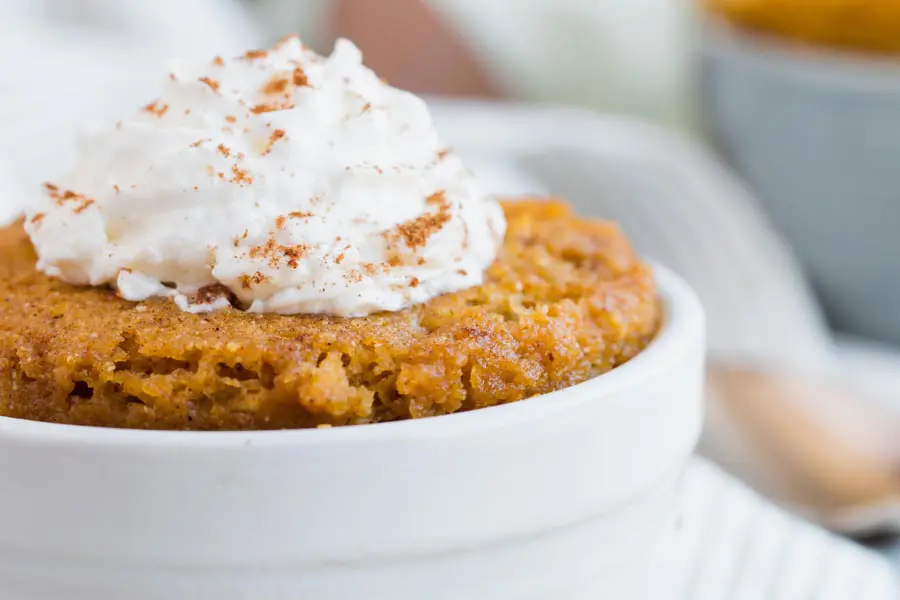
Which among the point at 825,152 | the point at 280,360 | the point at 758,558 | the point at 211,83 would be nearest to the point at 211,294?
the point at 280,360

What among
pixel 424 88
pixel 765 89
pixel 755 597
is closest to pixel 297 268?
pixel 755 597

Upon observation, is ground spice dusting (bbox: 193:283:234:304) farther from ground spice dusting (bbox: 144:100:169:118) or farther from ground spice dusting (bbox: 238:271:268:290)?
ground spice dusting (bbox: 144:100:169:118)

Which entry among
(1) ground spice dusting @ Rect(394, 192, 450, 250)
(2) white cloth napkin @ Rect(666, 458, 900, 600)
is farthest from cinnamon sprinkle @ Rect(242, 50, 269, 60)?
(2) white cloth napkin @ Rect(666, 458, 900, 600)

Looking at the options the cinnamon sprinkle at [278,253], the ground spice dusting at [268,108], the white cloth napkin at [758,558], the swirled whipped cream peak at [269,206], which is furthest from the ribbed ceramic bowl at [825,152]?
the cinnamon sprinkle at [278,253]

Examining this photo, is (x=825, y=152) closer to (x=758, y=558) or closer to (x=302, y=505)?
(x=758, y=558)

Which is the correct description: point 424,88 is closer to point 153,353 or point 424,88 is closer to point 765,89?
point 765,89

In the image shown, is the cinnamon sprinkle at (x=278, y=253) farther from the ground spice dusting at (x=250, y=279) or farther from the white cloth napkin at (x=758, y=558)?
the white cloth napkin at (x=758, y=558)

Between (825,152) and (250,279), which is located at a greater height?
(250,279)
